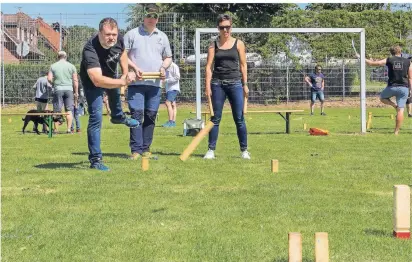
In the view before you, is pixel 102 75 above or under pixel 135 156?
above

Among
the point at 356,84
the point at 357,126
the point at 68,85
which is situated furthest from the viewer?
the point at 356,84

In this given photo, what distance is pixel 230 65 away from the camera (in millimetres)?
8562

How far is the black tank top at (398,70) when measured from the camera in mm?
12703

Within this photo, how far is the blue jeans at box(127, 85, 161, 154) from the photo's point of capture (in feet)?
28.2

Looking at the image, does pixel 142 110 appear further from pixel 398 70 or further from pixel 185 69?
pixel 185 69

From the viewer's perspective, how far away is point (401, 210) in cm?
412

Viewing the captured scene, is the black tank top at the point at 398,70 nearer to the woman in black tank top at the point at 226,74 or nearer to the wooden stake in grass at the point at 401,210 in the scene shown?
the woman in black tank top at the point at 226,74

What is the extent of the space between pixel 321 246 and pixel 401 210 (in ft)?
3.13

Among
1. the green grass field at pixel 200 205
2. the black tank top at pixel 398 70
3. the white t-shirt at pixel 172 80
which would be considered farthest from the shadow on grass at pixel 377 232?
the white t-shirt at pixel 172 80

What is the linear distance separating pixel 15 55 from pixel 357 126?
16056 millimetres

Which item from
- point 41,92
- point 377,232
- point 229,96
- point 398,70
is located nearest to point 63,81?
point 41,92

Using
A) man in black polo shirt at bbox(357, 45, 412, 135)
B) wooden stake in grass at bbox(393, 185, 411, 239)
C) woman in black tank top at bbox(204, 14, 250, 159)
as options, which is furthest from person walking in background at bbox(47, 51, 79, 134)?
wooden stake in grass at bbox(393, 185, 411, 239)

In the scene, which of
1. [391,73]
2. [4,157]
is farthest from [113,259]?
[391,73]

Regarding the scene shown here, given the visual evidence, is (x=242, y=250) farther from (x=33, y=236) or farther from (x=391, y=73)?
(x=391, y=73)
